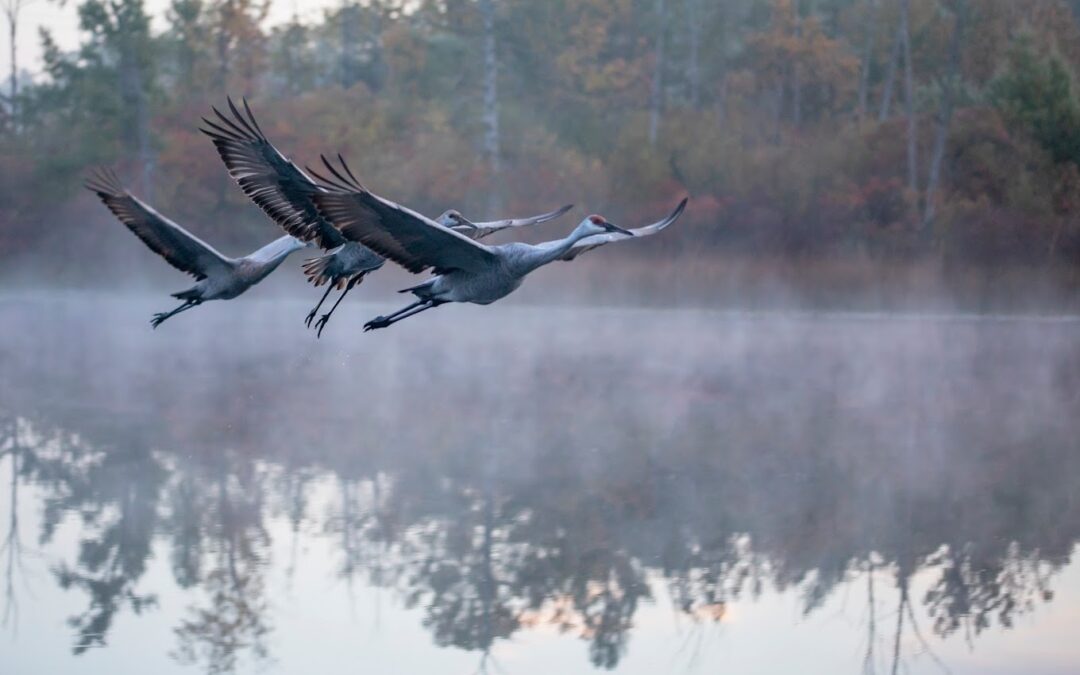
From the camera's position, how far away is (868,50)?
46719mm

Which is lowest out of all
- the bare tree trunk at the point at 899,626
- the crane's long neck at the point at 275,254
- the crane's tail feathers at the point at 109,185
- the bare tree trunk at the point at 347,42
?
the bare tree trunk at the point at 899,626

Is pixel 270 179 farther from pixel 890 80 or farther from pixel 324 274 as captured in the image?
pixel 890 80

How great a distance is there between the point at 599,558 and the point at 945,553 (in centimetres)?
354

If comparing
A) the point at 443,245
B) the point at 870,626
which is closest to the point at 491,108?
the point at 870,626

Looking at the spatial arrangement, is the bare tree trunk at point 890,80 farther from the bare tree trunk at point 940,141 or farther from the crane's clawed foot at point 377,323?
the crane's clawed foot at point 377,323

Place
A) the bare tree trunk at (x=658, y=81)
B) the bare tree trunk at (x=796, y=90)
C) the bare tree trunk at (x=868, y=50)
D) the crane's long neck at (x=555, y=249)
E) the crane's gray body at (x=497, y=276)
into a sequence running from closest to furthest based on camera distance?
the crane's long neck at (x=555, y=249), the crane's gray body at (x=497, y=276), the bare tree trunk at (x=658, y=81), the bare tree trunk at (x=796, y=90), the bare tree trunk at (x=868, y=50)

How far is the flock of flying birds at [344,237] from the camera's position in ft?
32.7

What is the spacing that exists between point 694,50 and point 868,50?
507 cm

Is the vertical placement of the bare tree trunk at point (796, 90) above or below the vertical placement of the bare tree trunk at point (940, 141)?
above

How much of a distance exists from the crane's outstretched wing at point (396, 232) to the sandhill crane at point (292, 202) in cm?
21

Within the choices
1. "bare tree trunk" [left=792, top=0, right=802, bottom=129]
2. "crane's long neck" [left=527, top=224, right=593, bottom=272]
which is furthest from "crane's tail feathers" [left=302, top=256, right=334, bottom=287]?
"bare tree trunk" [left=792, top=0, right=802, bottom=129]

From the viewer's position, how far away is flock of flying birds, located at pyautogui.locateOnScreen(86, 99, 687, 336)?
9.95 m

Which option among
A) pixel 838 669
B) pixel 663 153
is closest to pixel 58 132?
pixel 663 153

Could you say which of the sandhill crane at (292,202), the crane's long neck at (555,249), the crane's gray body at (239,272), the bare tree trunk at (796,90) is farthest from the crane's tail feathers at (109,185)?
the bare tree trunk at (796,90)
